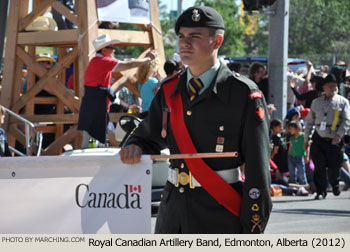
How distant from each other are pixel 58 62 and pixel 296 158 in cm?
460

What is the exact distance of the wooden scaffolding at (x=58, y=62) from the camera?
12992 mm

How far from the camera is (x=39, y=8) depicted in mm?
13562

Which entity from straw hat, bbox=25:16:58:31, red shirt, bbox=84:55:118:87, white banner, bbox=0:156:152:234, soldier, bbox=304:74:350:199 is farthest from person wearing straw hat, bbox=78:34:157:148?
white banner, bbox=0:156:152:234

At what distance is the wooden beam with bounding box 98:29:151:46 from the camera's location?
1331cm

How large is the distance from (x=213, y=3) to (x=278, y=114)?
138 feet

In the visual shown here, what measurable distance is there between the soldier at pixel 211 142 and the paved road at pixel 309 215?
496 centimetres

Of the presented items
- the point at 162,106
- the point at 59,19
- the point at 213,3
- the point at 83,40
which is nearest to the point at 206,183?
the point at 162,106

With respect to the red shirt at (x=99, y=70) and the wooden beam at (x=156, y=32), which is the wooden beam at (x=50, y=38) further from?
the red shirt at (x=99, y=70)

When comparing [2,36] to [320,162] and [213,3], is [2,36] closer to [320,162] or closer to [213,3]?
[320,162]

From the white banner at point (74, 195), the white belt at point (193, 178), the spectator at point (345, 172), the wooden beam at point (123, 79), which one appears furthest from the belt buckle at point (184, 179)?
the spectator at point (345, 172)

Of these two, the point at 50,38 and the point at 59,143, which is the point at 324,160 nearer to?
the point at 59,143

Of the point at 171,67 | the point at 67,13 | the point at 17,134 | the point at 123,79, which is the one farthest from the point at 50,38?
the point at 171,67

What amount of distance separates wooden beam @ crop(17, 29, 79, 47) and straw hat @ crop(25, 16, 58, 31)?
0.18 meters

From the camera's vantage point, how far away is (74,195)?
4668 mm
